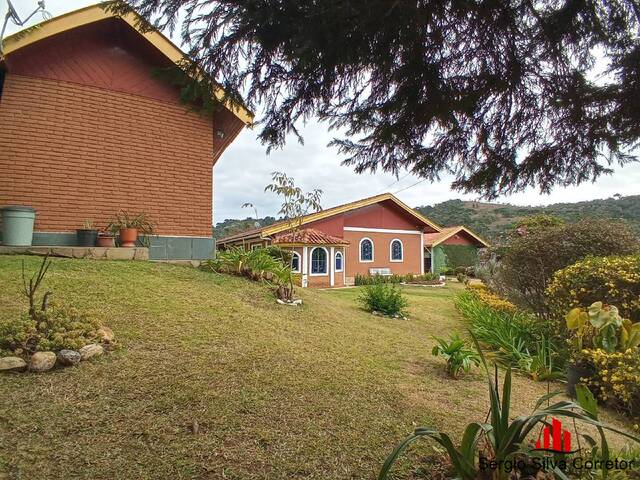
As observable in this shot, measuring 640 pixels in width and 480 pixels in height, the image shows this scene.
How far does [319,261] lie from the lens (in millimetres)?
18047

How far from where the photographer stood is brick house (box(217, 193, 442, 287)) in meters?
17.3

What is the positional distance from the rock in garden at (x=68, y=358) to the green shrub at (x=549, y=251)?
7.34 metres

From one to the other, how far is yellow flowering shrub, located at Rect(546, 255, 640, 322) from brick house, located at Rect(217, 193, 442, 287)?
435 inches

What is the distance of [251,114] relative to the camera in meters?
2.52

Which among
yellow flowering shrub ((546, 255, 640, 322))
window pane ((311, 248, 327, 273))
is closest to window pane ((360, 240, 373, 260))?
window pane ((311, 248, 327, 273))

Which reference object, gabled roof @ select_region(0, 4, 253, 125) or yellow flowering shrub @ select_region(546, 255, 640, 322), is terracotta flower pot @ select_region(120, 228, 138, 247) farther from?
yellow flowering shrub @ select_region(546, 255, 640, 322)

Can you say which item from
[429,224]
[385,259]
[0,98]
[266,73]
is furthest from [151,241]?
[429,224]

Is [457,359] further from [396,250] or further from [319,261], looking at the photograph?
[396,250]

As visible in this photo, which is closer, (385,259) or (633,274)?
(633,274)

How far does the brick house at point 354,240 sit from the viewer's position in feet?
56.8

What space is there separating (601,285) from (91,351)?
6.31m

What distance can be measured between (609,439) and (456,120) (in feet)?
9.96

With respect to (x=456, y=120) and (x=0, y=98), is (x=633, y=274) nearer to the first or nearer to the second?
(x=456, y=120)

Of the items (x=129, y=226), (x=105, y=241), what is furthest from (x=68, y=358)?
(x=129, y=226)
